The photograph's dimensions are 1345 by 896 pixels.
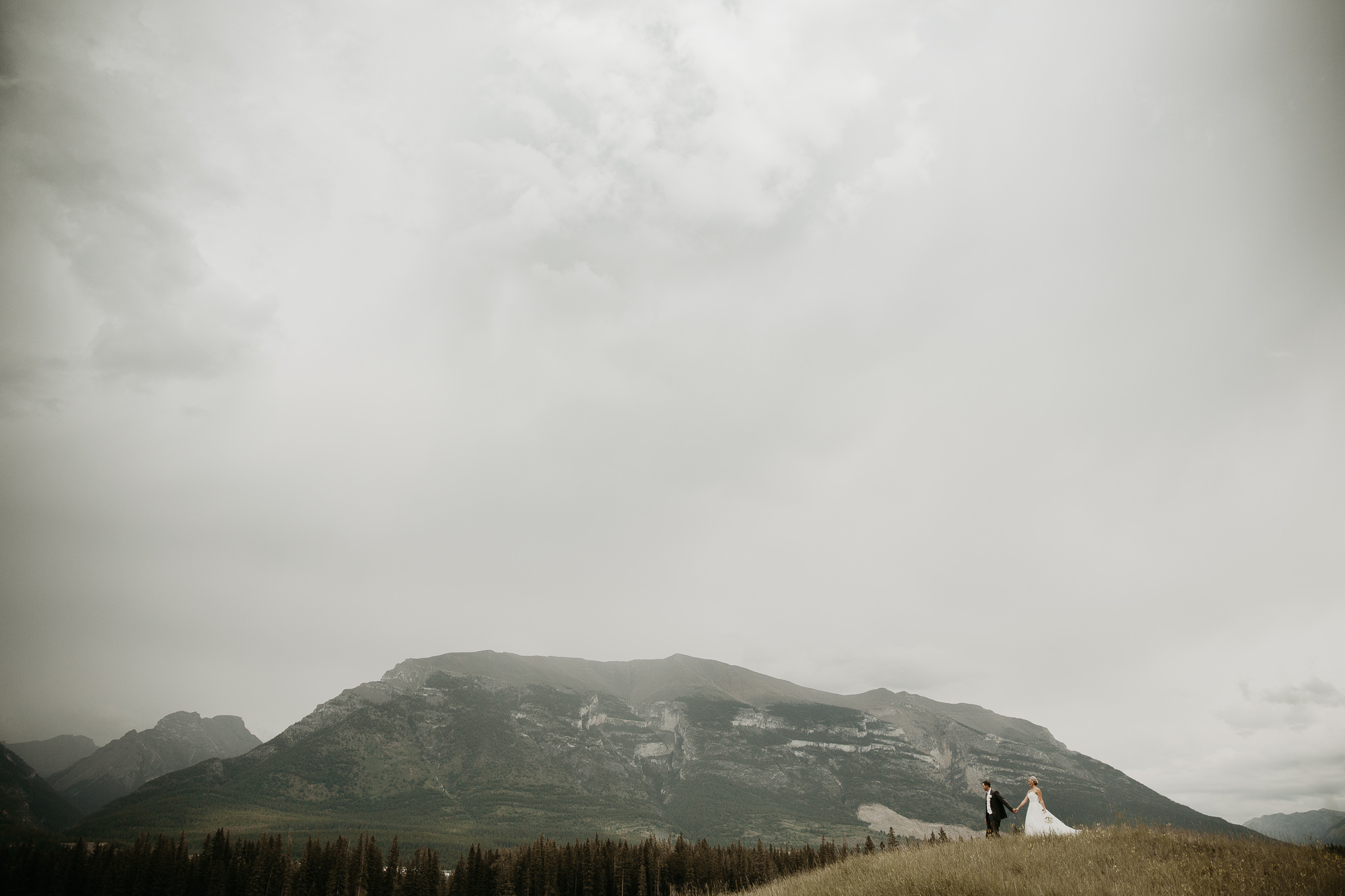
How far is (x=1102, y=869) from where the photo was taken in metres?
12.7

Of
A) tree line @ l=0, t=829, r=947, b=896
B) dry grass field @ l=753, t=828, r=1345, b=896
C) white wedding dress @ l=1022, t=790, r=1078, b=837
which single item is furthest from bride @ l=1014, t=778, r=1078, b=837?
tree line @ l=0, t=829, r=947, b=896

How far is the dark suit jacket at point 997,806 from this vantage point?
20484mm

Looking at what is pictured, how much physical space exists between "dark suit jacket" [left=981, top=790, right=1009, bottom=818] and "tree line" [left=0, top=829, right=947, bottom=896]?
3415 inches

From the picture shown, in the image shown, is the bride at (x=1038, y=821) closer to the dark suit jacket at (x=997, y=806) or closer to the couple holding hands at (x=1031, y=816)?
the couple holding hands at (x=1031, y=816)

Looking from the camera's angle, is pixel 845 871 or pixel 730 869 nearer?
pixel 845 871

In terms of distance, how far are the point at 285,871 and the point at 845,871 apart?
120057mm

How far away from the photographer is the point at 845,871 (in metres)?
17.2

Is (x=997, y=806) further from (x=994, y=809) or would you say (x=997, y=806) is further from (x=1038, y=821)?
(x=1038, y=821)

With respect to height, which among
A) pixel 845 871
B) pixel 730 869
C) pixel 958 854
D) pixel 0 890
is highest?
pixel 958 854

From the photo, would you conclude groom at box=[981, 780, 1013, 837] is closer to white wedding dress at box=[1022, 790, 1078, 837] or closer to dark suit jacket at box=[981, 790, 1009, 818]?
dark suit jacket at box=[981, 790, 1009, 818]

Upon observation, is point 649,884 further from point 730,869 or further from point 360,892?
point 360,892

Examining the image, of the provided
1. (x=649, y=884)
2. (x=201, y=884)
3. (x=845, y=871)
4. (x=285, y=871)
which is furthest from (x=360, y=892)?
(x=845, y=871)

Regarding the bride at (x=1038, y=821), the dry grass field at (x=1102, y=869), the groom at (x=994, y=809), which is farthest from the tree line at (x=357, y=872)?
the dry grass field at (x=1102, y=869)

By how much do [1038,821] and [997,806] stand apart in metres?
1.58
